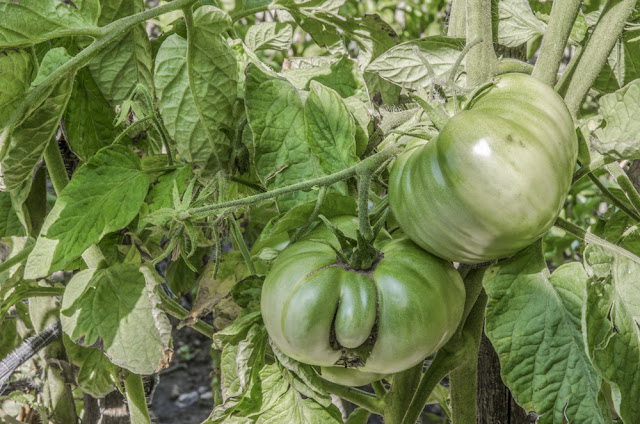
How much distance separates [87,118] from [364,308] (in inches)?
16.2

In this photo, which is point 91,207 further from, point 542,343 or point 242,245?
point 542,343

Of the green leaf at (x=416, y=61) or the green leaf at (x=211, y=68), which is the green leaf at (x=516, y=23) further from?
the green leaf at (x=211, y=68)

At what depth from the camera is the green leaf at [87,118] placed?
2.15ft

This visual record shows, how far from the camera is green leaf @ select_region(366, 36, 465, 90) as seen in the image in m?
0.64

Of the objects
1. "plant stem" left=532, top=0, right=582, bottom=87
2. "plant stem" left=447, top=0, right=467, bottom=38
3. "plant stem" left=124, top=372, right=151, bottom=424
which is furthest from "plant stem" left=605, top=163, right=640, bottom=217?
"plant stem" left=124, top=372, right=151, bottom=424

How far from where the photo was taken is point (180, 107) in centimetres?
61

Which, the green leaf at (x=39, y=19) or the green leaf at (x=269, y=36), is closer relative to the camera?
the green leaf at (x=39, y=19)

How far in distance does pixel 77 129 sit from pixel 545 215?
493 millimetres

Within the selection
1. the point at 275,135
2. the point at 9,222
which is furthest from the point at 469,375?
the point at 9,222

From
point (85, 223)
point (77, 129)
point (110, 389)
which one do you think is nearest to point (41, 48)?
point (77, 129)

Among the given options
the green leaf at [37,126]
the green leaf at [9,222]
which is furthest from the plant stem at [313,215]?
the green leaf at [9,222]

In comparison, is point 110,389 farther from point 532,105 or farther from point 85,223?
point 532,105

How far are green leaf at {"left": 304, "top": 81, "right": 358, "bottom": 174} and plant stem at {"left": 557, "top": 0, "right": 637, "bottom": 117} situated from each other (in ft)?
0.63

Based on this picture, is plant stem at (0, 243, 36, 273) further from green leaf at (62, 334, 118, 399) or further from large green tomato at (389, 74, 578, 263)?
large green tomato at (389, 74, 578, 263)
